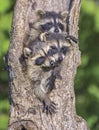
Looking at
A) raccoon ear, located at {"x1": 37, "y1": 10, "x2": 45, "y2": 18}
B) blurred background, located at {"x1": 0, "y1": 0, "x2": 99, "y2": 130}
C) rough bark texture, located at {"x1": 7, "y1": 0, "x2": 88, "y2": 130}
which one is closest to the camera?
rough bark texture, located at {"x1": 7, "y1": 0, "x2": 88, "y2": 130}

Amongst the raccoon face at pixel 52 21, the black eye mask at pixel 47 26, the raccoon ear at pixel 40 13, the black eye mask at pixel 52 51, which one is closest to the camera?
the black eye mask at pixel 52 51

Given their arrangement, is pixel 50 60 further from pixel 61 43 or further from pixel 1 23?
pixel 1 23

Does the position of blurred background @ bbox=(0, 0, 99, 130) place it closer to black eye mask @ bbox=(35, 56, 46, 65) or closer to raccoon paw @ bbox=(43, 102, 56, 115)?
black eye mask @ bbox=(35, 56, 46, 65)

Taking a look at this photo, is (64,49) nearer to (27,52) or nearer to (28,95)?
(27,52)

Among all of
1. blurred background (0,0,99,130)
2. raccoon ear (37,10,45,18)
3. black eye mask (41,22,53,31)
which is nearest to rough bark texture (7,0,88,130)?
raccoon ear (37,10,45,18)

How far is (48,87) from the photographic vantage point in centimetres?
578

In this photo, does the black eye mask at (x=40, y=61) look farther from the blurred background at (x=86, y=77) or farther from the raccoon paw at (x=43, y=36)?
the blurred background at (x=86, y=77)

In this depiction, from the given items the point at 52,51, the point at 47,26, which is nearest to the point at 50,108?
the point at 52,51

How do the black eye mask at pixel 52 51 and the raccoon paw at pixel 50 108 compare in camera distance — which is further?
the black eye mask at pixel 52 51

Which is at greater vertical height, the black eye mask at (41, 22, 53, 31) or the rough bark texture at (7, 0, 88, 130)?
the black eye mask at (41, 22, 53, 31)

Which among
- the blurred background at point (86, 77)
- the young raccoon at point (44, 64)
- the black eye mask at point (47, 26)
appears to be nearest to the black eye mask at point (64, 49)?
the young raccoon at point (44, 64)

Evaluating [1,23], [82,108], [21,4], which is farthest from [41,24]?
[82,108]

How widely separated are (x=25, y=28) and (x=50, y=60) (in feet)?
1.04

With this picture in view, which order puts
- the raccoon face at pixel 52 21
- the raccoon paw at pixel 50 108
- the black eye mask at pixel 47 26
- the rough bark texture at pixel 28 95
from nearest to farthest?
the raccoon paw at pixel 50 108 < the rough bark texture at pixel 28 95 < the raccoon face at pixel 52 21 < the black eye mask at pixel 47 26
